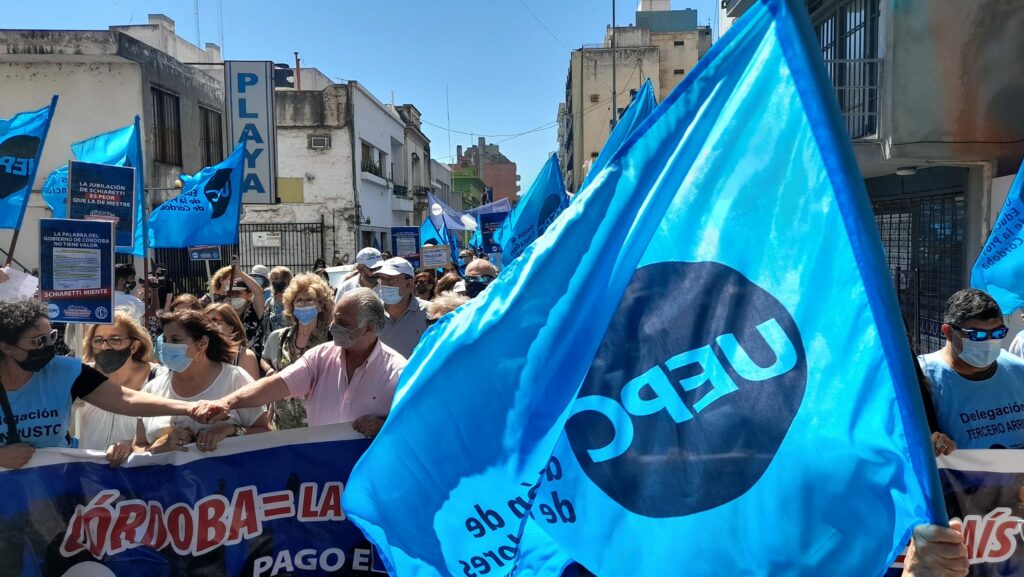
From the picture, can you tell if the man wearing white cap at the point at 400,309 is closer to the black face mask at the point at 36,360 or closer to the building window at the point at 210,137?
the black face mask at the point at 36,360

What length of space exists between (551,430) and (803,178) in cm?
91

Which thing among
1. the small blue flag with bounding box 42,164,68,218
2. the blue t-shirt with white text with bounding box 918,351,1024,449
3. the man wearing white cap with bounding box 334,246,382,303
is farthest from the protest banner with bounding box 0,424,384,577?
the small blue flag with bounding box 42,164,68,218

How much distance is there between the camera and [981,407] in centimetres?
328

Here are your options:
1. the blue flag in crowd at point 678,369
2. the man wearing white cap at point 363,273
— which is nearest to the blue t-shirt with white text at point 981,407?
the blue flag in crowd at point 678,369

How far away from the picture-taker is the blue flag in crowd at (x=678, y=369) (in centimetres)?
190

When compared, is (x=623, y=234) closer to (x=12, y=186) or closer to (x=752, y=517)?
(x=752, y=517)

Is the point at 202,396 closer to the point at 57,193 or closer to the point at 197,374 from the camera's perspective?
the point at 197,374

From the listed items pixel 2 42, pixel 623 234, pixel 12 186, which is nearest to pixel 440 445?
pixel 623 234

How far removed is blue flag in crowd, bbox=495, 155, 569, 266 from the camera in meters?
7.59

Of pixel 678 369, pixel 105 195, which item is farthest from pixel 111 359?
pixel 678 369

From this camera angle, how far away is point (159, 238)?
866 cm

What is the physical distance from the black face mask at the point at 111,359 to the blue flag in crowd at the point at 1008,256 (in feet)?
15.4

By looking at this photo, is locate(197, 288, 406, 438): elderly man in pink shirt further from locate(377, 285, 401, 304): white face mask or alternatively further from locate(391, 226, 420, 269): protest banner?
locate(391, 226, 420, 269): protest banner

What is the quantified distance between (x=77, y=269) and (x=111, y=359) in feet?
4.17
